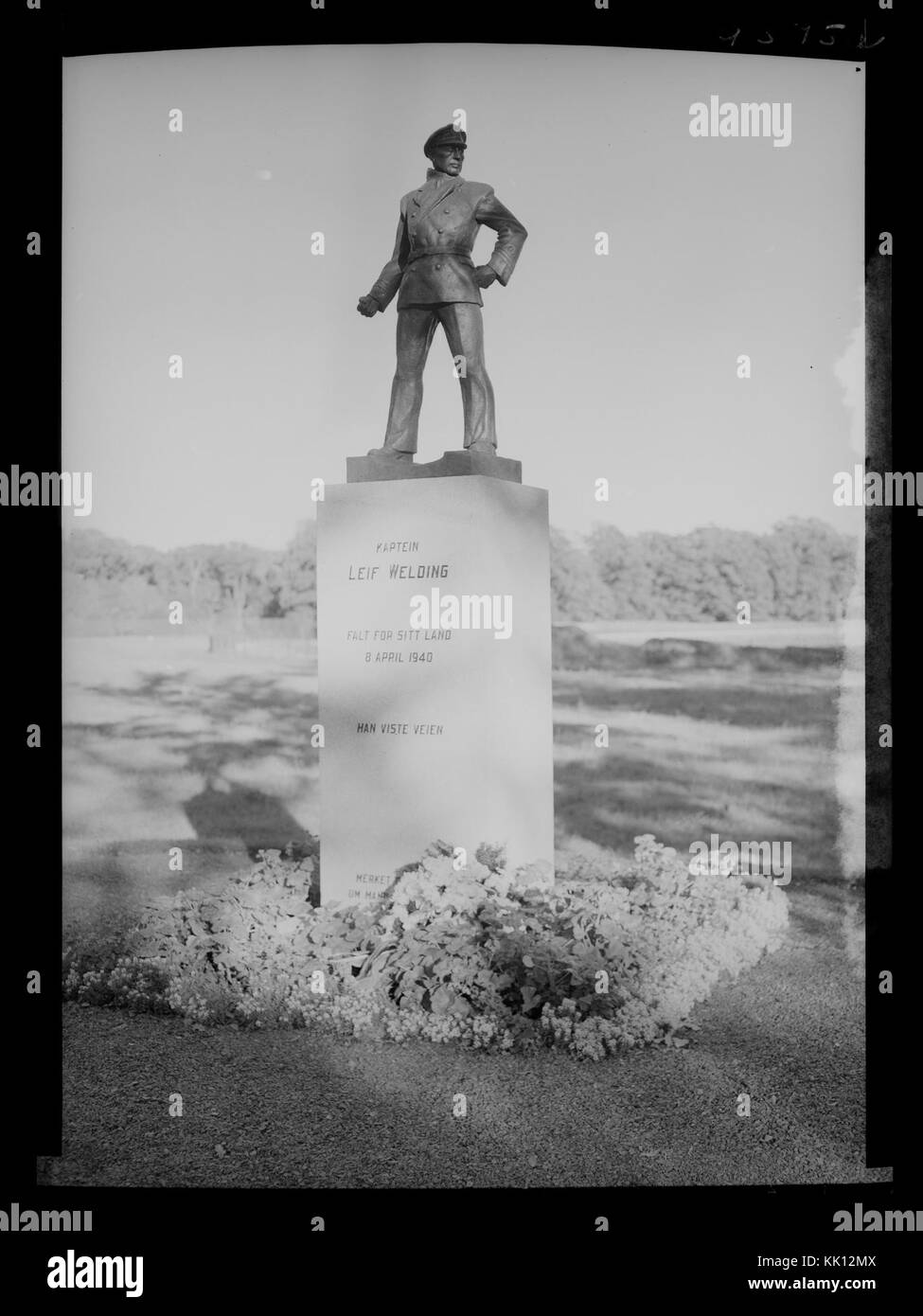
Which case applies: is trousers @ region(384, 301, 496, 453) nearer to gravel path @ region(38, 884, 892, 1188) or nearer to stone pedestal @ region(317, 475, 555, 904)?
stone pedestal @ region(317, 475, 555, 904)

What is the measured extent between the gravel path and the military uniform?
7.49 feet

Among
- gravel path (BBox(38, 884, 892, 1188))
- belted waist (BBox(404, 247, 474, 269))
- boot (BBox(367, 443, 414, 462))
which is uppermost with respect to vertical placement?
belted waist (BBox(404, 247, 474, 269))

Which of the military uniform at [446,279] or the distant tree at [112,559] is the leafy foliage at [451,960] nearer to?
the military uniform at [446,279]

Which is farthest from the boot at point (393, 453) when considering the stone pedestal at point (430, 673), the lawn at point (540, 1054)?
the lawn at point (540, 1054)

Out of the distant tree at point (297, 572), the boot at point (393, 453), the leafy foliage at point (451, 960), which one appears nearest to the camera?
the leafy foliage at point (451, 960)

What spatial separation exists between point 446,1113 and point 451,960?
1.82ft

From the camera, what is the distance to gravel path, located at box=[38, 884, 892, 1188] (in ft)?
11.1

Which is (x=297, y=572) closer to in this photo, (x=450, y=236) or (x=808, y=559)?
(x=450, y=236)

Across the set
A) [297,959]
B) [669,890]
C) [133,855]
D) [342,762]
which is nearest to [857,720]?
[669,890]

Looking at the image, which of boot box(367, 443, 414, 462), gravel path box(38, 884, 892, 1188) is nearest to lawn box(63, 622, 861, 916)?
gravel path box(38, 884, 892, 1188)

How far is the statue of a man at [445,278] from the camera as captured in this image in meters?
4.27

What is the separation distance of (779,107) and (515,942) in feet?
10.3

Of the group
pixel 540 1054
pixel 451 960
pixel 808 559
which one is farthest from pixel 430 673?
pixel 808 559

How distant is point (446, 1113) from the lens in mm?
3498
